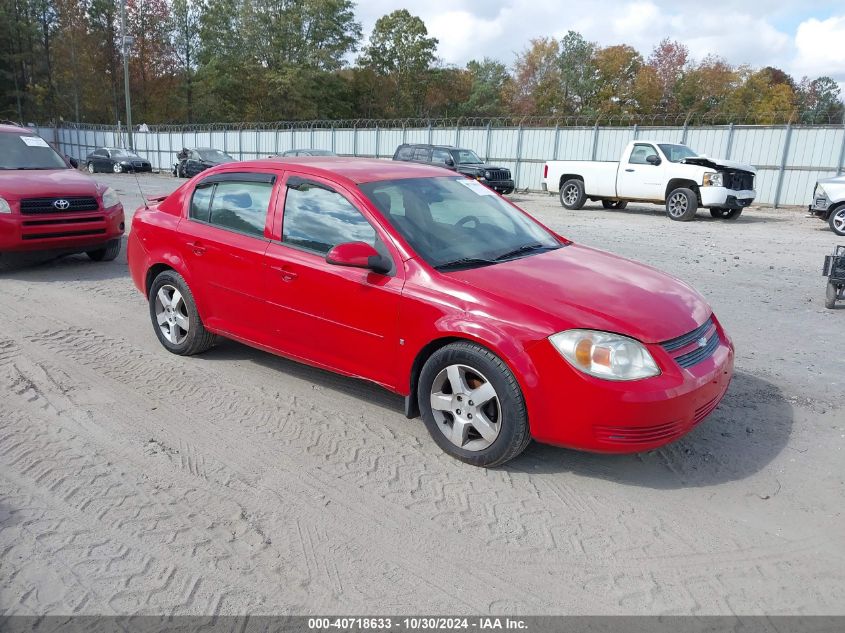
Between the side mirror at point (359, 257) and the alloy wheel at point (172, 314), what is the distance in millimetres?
1927

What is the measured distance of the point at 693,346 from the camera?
3.60 meters

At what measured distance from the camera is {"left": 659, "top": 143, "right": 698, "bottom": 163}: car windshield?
670 inches

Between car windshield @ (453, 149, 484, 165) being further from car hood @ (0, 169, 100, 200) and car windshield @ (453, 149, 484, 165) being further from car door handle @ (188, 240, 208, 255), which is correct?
car door handle @ (188, 240, 208, 255)

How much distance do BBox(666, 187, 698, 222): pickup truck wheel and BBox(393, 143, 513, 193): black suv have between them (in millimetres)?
5930

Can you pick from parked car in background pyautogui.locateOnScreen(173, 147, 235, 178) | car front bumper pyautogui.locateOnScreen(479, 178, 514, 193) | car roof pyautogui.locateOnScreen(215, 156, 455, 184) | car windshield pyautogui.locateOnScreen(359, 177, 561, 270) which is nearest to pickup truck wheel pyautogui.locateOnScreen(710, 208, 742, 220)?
car front bumper pyautogui.locateOnScreen(479, 178, 514, 193)

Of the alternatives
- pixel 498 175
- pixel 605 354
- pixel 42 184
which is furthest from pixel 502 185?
pixel 605 354

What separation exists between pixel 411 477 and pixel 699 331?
183 cm

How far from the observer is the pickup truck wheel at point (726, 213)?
680 inches

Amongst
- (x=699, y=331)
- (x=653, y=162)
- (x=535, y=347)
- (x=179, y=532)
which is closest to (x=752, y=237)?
(x=653, y=162)

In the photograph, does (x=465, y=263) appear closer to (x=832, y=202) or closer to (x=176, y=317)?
(x=176, y=317)

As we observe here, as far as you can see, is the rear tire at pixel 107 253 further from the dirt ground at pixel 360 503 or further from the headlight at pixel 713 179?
the headlight at pixel 713 179

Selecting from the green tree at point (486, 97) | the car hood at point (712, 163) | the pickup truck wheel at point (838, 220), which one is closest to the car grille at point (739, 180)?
the car hood at point (712, 163)

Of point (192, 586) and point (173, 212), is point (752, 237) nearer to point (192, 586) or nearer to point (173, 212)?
point (173, 212)

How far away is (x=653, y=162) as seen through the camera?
1722 centimetres
